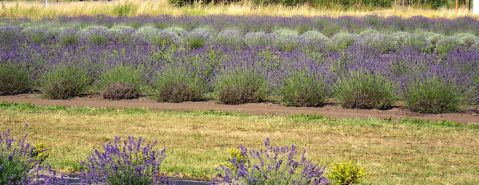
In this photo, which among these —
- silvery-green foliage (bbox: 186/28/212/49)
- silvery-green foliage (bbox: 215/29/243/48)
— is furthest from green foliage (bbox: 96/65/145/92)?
silvery-green foliage (bbox: 186/28/212/49)

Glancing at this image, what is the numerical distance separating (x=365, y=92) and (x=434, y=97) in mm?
1095

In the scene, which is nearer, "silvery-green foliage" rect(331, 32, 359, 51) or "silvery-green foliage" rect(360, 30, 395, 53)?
"silvery-green foliage" rect(360, 30, 395, 53)

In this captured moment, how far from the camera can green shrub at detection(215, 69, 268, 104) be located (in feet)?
48.6

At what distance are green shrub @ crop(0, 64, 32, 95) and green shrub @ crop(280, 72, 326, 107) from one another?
15.8ft

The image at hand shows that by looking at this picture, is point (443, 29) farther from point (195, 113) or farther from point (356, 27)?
point (195, 113)

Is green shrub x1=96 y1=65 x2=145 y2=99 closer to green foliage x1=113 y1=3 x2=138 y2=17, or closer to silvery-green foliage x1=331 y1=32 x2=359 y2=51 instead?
silvery-green foliage x1=331 y1=32 x2=359 y2=51

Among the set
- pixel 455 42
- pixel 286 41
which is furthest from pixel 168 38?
pixel 455 42

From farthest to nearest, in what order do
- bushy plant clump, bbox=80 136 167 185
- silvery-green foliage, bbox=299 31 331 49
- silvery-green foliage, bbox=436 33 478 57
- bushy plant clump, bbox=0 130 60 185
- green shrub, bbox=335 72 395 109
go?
silvery-green foliage, bbox=436 33 478 57
silvery-green foliage, bbox=299 31 331 49
green shrub, bbox=335 72 395 109
bushy plant clump, bbox=0 130 60 185
bushy plant clump, bbox=80 136 167 185

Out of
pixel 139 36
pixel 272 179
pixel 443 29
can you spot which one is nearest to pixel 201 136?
pixel 272 179

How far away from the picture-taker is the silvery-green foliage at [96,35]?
23344mm

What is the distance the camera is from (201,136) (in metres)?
12.1

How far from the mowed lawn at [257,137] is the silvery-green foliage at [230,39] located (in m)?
8.46

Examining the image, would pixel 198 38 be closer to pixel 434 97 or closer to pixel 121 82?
Result: pixel 121 82

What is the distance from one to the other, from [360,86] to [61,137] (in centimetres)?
482
